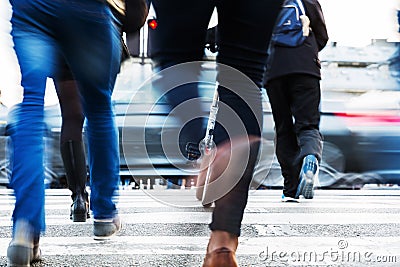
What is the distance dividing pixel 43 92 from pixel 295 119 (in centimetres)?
277

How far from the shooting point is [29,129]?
82.3 inches

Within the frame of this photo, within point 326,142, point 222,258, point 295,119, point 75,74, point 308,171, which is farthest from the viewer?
point 326,142

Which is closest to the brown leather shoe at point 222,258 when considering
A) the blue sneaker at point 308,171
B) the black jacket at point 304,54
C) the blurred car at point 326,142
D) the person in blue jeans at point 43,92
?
the person in blue jeans at point 43,92

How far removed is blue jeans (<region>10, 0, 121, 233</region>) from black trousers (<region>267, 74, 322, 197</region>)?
7.27 feet

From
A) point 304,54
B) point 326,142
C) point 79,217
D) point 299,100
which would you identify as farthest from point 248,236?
point 326,142

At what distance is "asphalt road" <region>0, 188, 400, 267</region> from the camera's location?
2.52 metres

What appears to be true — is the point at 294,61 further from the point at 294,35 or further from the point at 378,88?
the point at 378,88

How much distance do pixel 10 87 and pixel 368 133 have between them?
5.62 m

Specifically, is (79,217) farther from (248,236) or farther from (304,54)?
(304,54)

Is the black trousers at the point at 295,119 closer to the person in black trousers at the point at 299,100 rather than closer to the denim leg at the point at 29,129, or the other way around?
the person in black trousers at the point at 299,100

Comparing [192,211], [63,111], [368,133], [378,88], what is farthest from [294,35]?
[378,88]

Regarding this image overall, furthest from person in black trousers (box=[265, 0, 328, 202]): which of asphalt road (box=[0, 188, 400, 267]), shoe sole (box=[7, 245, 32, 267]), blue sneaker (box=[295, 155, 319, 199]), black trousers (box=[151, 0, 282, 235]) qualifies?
shoe sole (box=[7, 245, 32, 267])

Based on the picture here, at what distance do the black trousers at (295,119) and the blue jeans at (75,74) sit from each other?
2216mm

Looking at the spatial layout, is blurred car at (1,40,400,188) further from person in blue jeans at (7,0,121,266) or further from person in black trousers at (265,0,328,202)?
person in blue jeans at (7,0,121,266)
